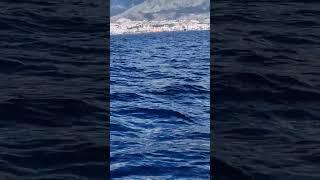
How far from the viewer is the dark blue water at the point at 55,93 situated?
327cm

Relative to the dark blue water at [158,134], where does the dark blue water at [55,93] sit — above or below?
above

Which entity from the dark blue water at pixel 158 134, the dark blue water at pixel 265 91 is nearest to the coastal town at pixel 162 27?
the dark blue water at pixel 158 134

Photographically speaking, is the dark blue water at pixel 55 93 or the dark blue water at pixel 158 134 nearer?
the dark blue water at pixel 55 93

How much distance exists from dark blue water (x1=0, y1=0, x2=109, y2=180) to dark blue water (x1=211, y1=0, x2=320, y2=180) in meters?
0.79

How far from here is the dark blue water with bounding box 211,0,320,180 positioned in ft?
10.7

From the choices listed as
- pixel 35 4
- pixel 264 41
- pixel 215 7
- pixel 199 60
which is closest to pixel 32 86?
pixel 35 4

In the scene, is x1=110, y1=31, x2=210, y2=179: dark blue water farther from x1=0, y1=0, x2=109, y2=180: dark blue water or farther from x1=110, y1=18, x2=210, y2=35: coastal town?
x1=110, y1=18, x2=210, y2=35: coastal town

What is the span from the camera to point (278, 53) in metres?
→ 3.31

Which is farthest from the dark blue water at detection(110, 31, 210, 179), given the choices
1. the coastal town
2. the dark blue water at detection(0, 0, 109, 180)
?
the coastal town

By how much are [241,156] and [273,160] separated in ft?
0.68

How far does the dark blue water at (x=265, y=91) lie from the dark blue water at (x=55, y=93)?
79 cm

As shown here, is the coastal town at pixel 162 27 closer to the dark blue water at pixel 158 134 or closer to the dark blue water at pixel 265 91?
the dark blue water at pixel 158 134

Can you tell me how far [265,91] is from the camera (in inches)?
131

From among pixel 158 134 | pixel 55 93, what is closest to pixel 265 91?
pixel 55 93
